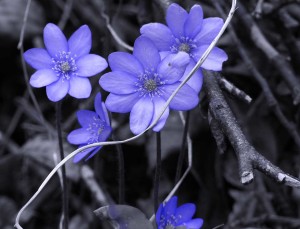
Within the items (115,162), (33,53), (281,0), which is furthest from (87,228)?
(281,0)

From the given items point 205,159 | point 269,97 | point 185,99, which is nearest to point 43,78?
point 185,99

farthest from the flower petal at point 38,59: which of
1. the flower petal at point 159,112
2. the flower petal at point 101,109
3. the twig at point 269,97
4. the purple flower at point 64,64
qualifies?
the twig at point 269,97

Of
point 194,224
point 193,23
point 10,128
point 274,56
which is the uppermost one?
point 193,23

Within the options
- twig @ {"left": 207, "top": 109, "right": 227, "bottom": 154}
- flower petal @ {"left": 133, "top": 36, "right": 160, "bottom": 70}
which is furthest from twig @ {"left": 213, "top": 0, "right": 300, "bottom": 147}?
flower petal @ {"left": 133, "top": 36, "right": 160, "bottom": 70}

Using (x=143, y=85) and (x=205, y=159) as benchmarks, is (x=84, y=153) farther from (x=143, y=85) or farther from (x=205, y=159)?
(x=205, y=159)

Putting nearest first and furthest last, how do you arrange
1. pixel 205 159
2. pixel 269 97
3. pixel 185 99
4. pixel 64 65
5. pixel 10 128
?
pixel 185 99, pixel 64 65, pixel 269 97, pixel 205 159, pixel 10 128

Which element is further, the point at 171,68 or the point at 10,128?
the point at 10,128

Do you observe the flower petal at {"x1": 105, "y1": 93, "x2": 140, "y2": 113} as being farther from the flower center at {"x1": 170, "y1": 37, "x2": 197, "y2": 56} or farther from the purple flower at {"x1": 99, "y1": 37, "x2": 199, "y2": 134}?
the flower center at {"x1": 170, "y1": 37, "x2": 197, "y2": 56}
